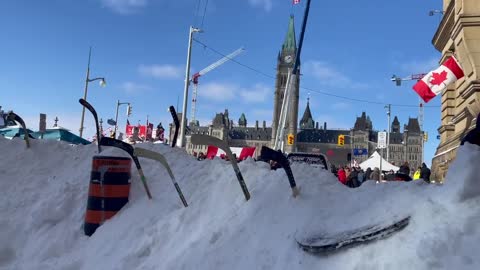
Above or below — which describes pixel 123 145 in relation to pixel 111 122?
below

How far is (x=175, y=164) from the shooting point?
744cm

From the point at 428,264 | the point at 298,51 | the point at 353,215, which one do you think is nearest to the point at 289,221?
the point at 353,215

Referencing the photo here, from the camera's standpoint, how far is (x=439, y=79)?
16250 millimetres

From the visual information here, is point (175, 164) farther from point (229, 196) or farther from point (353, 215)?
point (353, 215)

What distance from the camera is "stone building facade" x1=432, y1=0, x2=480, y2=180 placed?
46.4ft

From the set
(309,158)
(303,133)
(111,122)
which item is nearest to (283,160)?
(309,158)

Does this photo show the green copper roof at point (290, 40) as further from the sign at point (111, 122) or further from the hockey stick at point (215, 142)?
the hockey stick at point (215, 142)

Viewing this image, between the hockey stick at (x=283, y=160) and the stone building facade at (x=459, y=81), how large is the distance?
400 inches

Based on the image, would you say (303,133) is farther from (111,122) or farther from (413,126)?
(111,122)

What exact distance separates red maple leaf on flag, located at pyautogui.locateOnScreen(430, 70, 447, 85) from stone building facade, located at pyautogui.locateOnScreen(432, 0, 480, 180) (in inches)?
23.2

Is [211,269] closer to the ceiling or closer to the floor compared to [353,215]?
closer to the floor

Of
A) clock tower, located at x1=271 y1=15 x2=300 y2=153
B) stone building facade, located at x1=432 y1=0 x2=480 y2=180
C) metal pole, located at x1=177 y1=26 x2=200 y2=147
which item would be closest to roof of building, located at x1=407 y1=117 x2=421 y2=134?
clock tower, located at x1=271 y1=15 x2=300 y2=153

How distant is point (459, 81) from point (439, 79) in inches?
29.4

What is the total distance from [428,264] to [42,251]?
16.8ft
